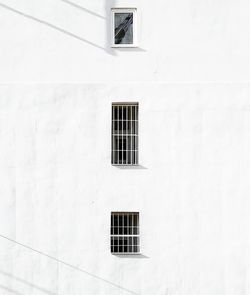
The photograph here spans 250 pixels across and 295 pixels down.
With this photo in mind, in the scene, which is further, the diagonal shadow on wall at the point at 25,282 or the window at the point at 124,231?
the window at the point at 124,231

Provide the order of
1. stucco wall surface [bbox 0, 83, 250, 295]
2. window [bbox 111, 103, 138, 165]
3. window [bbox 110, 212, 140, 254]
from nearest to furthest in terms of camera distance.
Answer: stucco wall surface [bbox 0, 83, 250, 295] < window [bbox 110, 212, 140, 254] < window [bbox 111, 103, 138, 165]

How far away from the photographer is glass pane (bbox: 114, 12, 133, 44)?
15492 millimetres

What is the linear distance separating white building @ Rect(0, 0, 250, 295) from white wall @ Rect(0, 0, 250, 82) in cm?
3

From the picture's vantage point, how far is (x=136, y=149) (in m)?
15.4

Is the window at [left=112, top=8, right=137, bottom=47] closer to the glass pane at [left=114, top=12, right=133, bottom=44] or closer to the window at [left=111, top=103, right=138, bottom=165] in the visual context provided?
the glass pane at [left=114, top=12, right=133, bottom=44]

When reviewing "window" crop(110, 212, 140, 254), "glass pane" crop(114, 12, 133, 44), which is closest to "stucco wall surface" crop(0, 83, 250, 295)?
"window" crop(110, 212, 140, 254)

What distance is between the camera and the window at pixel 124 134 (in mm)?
15406

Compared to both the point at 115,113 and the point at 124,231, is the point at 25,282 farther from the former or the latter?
the point at 115,113

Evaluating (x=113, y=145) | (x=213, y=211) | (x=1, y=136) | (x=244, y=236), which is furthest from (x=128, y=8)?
(x=244, y=236)

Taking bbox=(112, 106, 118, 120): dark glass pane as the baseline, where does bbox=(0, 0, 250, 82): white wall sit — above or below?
above

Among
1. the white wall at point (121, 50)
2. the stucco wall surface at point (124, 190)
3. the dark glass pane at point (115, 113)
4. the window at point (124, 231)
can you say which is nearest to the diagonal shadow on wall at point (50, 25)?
the white wall at point (121, 50)

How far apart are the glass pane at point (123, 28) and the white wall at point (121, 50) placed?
303mm

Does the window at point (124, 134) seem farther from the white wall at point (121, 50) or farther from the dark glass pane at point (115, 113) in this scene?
the white wall at point (121, 50)

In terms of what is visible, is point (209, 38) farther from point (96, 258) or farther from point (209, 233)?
point (96, 258)
